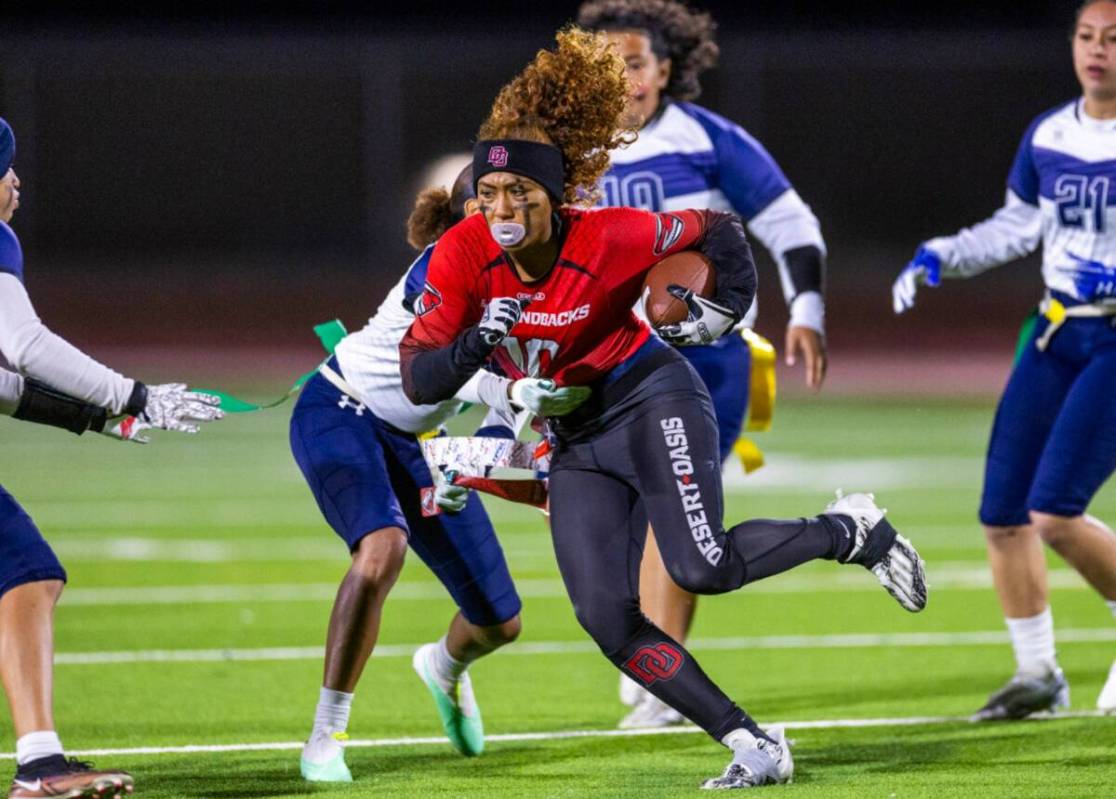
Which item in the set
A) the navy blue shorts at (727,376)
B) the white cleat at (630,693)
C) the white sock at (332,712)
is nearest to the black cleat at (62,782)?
the white sock at (332,712)

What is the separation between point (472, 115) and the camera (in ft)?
67.1

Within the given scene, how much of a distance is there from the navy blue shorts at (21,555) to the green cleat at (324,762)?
849 mm

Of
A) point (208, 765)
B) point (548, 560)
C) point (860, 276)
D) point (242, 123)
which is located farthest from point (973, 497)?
point (242, 123)

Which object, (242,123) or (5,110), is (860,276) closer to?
(242,123)

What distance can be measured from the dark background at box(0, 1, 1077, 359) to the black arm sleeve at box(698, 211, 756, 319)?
1507 cm

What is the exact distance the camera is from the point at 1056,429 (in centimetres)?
602

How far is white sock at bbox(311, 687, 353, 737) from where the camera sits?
207 inches

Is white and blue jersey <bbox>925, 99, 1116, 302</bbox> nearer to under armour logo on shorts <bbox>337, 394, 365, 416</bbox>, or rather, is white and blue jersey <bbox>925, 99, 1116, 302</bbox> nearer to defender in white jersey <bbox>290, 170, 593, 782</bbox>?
defender in white jersey <bbox>290, 170, 593, 782</bbox>

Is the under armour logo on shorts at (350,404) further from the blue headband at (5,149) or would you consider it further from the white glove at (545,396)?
the blue headband at (5,149)

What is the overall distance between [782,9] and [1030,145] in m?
18.2

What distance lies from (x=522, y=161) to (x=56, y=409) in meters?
1.30

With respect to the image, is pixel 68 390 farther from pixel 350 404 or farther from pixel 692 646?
pixel 692 646

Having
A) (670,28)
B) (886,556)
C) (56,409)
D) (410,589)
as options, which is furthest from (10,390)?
(410,589)

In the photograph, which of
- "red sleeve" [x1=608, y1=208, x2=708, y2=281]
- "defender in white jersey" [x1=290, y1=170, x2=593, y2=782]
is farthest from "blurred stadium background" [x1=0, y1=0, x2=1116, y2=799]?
"red sleeve" [x1=608, y1=208, x2=708, y2=281]
